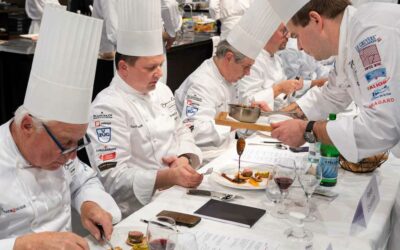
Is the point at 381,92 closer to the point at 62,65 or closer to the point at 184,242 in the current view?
the point at 184,242

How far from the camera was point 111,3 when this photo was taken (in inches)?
163

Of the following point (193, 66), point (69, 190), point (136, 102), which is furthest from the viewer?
point (193, 66)

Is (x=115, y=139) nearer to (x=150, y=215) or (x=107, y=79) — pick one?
(x=150, y=215)

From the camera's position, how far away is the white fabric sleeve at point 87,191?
5.82 ft

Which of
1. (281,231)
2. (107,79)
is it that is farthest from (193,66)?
(281,231)

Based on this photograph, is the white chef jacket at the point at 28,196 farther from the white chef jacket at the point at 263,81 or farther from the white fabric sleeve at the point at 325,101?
the white chef jacket at the point at 263,81

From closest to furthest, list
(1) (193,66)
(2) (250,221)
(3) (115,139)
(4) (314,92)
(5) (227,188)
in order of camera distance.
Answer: (2) (250,221)
(5) (227,188)
(3) (115,139)
(4) (314,92)
(1) (193,66)

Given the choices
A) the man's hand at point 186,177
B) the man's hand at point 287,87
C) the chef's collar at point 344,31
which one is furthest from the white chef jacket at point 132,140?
the man's hand at point 287,87

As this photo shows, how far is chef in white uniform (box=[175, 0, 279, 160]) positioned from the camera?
2.65 meters

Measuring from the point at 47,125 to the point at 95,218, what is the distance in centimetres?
32

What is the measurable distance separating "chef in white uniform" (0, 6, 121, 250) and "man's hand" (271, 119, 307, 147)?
800 millimetres

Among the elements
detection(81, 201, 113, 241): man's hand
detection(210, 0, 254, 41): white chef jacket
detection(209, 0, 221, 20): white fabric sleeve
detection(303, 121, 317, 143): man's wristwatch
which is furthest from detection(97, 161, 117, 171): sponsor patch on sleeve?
detection(209, 0, 221, 20): white fabric sleeve

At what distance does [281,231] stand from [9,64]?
3.20 meters

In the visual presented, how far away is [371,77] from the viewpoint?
1650mm
